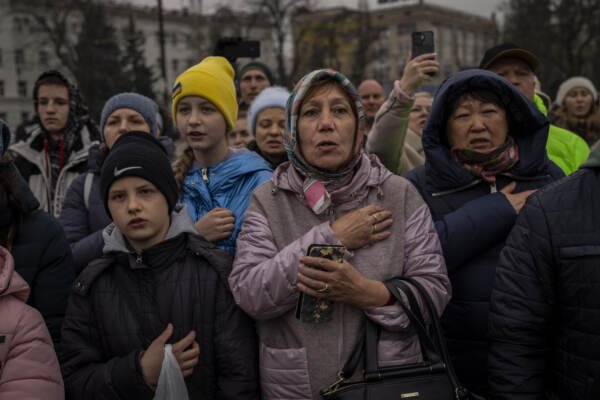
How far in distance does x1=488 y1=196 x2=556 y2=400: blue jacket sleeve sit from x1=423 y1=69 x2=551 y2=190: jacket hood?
2.14 feet

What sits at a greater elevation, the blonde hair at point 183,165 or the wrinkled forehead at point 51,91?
the wrinkled forehead at point 51,91

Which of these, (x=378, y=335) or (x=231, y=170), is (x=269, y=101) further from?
(x=378, y=335)

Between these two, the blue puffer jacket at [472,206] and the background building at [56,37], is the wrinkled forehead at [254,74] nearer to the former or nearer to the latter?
the blue puffer jacket at [472,206]

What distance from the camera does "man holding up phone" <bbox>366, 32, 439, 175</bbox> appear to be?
10.0 feet

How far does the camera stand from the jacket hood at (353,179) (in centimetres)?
231

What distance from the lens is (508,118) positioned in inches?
109

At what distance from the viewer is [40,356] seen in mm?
2213

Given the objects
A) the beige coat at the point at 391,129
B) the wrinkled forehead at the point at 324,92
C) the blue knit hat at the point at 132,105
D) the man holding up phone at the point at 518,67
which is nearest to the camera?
the wrinkled forehead at the point at 324,92

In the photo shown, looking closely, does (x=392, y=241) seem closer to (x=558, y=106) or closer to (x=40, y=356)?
(x=40, y=356)

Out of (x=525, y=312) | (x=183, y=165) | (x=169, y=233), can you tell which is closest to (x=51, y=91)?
(x=183, y=165)

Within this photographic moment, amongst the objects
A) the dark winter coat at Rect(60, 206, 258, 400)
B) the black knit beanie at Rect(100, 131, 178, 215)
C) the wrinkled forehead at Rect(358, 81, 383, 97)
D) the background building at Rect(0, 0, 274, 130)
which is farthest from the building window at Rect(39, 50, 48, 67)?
the dark winter coat at Rect(60, 206, 258, 400)

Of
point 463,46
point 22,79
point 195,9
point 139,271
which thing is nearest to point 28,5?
point 195,9

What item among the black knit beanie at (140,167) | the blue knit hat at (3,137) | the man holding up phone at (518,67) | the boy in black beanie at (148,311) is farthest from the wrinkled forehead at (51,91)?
the man holding up phone at (518,67)

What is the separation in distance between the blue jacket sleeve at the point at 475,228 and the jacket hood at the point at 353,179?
0.41 meters
